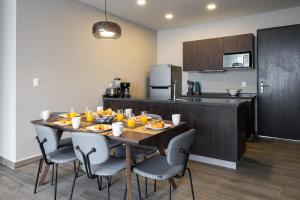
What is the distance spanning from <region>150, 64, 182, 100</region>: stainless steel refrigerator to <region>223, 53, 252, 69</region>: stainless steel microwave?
3.89 ft

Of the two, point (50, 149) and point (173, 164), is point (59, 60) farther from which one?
point (173, 164)

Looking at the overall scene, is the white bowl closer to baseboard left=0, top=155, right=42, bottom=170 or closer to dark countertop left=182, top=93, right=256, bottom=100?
Answer: dark countertop left=182, top=93, right=256, bottom=100

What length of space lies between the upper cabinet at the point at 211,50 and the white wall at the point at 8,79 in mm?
3476

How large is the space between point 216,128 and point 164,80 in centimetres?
239

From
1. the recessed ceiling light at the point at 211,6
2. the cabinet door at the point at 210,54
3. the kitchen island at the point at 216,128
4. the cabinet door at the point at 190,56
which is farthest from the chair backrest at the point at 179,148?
the cabinet door at the point at 190,56

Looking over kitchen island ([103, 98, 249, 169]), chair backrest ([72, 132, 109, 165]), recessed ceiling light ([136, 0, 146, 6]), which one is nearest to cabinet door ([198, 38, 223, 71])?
A: recessed ceiling light ([136, 0, 146, 6])

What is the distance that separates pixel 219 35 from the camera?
511 centimetres

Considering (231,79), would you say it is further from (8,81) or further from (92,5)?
(8,81)

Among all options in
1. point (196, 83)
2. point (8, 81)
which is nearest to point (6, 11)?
point (8, 81)

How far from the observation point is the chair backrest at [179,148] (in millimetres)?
1734

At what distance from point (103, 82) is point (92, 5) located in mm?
1455

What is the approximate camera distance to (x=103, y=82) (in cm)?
446

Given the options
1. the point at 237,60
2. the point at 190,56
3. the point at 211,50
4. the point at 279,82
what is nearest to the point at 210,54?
the point at 211,50

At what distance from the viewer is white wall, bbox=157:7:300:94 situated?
4461 millimetres
